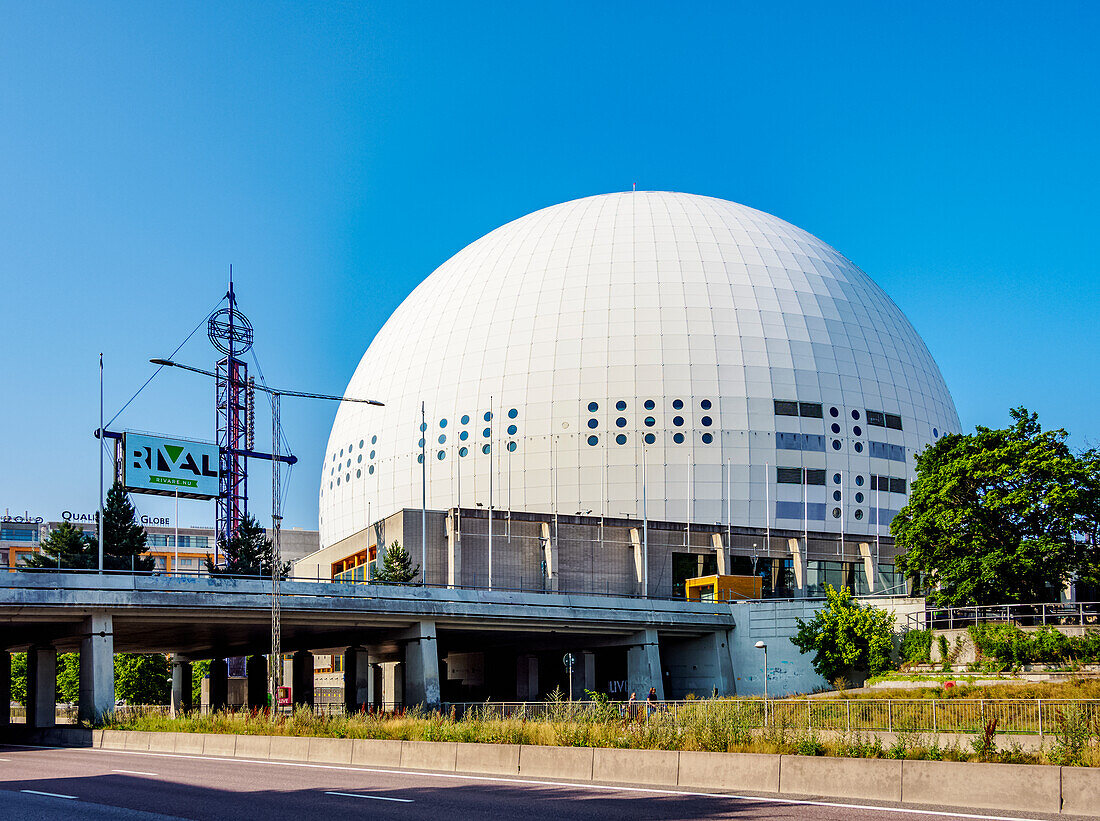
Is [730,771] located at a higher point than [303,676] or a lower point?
higher

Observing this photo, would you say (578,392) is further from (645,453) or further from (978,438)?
(978,438)

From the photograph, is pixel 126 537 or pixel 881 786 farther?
pixel 126 537

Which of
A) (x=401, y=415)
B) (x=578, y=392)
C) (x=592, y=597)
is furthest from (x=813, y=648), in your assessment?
(x=401, y=415)

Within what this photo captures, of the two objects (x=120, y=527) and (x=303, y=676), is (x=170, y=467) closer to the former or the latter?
(x=120, y=527)

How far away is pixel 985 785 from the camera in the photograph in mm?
14953

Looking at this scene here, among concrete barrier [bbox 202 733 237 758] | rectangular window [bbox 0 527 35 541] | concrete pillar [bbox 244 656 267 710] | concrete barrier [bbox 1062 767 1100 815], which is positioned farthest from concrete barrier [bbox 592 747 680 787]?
rectangular window [bbox 0 527 35 541]

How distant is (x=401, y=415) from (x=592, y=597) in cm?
2916

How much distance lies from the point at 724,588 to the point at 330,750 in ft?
138

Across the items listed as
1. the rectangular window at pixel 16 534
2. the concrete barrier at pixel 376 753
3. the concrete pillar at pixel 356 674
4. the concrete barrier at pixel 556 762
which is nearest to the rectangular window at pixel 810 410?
the concrete pillar at pixel 356 674

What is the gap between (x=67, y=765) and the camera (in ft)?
82.1

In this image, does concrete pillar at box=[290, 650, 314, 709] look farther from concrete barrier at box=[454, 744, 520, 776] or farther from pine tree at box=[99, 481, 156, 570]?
concrete barrier at box=[454, 744, 520, 776]

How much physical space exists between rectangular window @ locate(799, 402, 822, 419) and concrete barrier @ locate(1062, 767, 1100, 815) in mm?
58815

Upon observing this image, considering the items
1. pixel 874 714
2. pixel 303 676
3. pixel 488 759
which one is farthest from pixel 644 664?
pixel 488 759

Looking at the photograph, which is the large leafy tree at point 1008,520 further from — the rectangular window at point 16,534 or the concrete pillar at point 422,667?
the rectangular window at point 16,534
